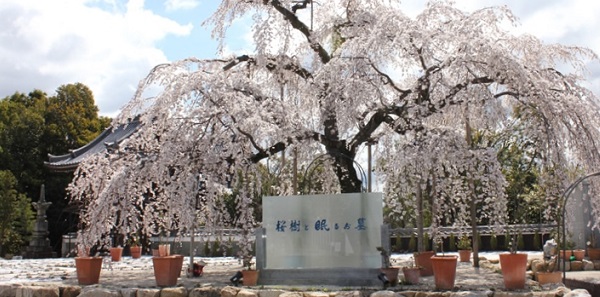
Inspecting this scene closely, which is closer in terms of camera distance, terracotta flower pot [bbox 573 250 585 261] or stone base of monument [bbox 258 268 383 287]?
stone base of monument [bbox 258 268 383 287]

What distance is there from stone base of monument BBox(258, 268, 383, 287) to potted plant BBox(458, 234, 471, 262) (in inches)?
216

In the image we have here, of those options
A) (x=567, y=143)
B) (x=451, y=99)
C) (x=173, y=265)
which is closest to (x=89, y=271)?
(x=173, y=265)

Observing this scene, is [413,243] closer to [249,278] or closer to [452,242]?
[452,242]

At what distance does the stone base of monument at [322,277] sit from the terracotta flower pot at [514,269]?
72.0 inches

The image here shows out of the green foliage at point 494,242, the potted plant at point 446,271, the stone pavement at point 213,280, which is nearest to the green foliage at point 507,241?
the green foliage at point 494,242

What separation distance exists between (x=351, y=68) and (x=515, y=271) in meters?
3.93

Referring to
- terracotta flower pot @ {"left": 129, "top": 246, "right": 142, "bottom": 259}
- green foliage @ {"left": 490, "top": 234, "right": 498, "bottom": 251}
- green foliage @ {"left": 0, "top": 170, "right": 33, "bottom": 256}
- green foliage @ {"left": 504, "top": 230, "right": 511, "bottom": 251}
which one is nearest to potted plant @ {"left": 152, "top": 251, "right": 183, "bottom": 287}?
terracotta flower pot @ {"left": 129, "top": 246, "right": 142, "bottom": 259}

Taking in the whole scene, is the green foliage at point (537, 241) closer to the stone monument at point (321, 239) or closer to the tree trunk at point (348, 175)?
the tree trunk at point (348, 175)

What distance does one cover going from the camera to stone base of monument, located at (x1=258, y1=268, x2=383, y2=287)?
30.0ft

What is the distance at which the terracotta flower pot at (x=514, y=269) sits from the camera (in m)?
8.09

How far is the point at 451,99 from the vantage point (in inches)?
384

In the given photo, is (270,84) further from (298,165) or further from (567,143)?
(567,143)

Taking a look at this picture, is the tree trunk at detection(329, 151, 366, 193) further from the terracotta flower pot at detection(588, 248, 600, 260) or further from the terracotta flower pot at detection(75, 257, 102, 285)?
the terracotta flower pot at detection(588, 248, 600, 260)

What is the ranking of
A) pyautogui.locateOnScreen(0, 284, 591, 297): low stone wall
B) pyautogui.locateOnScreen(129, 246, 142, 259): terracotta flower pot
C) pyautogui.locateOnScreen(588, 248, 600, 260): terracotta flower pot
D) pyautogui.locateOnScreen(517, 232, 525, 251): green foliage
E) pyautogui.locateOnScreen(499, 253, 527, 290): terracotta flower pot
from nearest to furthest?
pyautogui.locateOnScreen(0, 284, 591, 297): low stone wall, pyautogui.locateOnScreen(499, 253, 527, 290): terracotta flower pot, pyautogui.locateOnScreen(588, 248, 600, 260): terracotta flower pot, pyautogui.locateOnScreen(129, 246, 142, 259): terracotta flower pot, pyautogui.locateOnScreen(517, 232, 525, 251): green foliage
